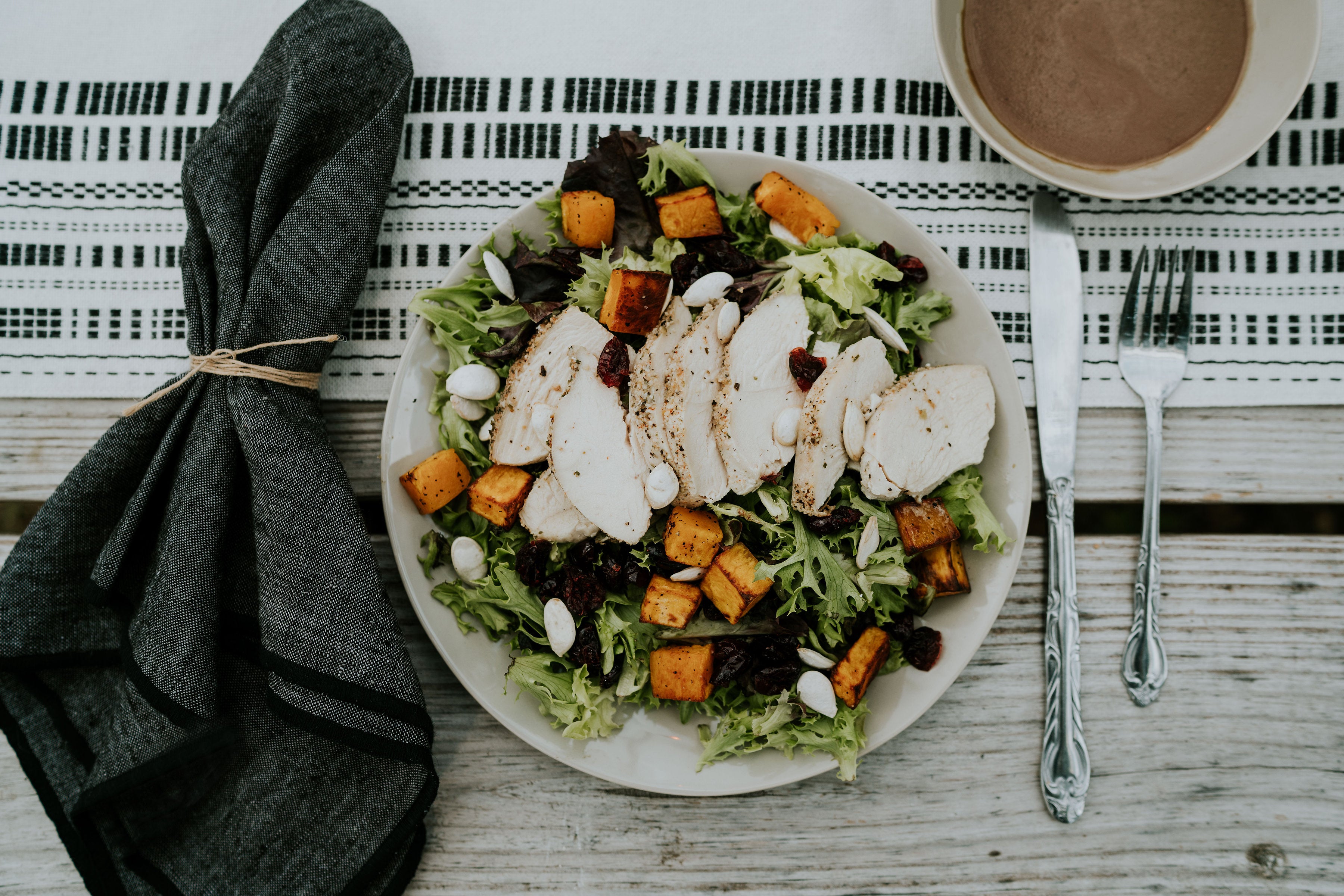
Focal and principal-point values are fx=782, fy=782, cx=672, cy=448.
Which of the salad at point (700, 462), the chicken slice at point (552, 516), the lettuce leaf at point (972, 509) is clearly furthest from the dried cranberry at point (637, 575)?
the lettuce leaf at point (972, 509)

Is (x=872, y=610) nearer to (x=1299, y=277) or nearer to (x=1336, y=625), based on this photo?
(x=1336, y=625)

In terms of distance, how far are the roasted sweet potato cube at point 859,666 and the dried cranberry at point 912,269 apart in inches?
31.4

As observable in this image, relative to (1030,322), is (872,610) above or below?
below

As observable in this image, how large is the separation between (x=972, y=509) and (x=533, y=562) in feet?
3.23

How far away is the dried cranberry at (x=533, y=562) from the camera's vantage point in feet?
5.77

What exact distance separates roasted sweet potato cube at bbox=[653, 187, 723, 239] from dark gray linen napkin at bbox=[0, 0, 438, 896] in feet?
2.23

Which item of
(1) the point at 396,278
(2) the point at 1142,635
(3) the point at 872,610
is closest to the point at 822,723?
(3) the point at 872,610

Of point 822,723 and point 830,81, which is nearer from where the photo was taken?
point 822,723

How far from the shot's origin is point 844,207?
1812 millimetres

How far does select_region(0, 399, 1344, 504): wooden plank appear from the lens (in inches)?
77.5

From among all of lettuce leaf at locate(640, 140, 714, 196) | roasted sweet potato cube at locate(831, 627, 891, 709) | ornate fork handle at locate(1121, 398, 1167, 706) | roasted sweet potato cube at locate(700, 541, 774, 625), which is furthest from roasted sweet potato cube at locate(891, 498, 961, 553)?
lettuce leaf at locate(640, 140, 714, 196)

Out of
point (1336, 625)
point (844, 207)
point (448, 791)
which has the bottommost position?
point (448, 791)

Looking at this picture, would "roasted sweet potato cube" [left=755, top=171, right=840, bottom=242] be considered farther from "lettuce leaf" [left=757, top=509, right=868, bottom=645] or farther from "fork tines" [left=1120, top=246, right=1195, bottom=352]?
"fork tines" [left=1120, top=246, right=1195, bottom=352]

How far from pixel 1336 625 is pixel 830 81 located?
1877mm
